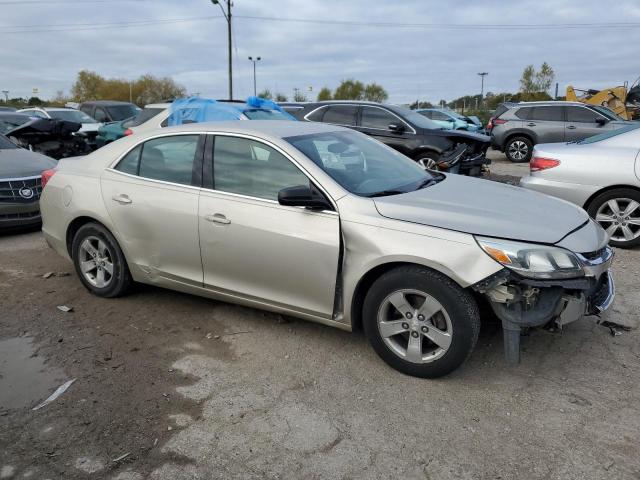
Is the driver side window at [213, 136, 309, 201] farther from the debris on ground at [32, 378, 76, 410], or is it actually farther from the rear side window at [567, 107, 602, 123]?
the rear side window at [567, 107, 602, 123]

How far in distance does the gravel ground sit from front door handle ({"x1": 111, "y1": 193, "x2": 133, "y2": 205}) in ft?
3.11

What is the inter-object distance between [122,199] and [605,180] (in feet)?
17.4

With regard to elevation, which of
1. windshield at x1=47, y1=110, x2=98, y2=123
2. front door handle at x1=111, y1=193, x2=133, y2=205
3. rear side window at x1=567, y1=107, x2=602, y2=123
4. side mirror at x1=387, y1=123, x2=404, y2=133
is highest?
rear side window at x1=567, y1=107, x2=602, y2=123

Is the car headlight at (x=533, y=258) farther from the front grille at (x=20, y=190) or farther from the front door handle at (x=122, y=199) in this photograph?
the front grille at (x=20, y=190)

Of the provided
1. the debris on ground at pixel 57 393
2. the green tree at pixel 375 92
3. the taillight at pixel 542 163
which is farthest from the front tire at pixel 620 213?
the green tree at pixel 375 92

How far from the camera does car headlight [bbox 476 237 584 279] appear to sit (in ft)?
10.3

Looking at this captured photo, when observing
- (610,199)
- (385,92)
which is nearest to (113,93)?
(385,92)

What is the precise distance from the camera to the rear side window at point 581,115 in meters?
15.1

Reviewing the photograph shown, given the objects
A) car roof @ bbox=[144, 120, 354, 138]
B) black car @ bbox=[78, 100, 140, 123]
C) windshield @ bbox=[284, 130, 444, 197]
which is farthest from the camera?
black car @ bbox=[78, 100, 140, 123]

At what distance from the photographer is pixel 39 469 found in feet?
8.87

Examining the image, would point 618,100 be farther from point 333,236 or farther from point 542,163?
point 333,236

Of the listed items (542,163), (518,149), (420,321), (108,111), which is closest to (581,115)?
(518,149)

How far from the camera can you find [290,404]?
10.7ft

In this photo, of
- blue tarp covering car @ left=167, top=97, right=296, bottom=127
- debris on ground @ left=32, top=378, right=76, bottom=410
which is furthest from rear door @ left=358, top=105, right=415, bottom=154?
debris on ground @ left=32, top=378, right=76, bottom=410
